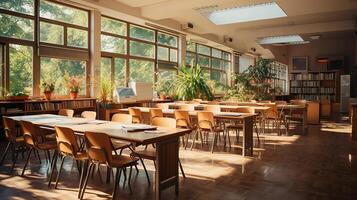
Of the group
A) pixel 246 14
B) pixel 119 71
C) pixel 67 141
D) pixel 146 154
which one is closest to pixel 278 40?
pixel 246 14

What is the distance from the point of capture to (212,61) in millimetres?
14961

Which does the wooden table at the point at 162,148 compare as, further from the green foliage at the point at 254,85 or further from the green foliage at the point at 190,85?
the green foliage at the point at 254,85

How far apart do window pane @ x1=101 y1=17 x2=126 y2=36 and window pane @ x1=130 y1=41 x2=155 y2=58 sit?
0.56 m

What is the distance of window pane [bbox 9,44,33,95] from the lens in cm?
708

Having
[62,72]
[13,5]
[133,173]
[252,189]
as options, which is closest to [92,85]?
[62,72]

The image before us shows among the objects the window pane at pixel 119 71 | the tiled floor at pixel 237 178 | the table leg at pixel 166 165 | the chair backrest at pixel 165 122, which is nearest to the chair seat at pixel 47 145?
the tiled floor at pixel 237 178

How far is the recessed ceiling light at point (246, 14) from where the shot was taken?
10.1 m

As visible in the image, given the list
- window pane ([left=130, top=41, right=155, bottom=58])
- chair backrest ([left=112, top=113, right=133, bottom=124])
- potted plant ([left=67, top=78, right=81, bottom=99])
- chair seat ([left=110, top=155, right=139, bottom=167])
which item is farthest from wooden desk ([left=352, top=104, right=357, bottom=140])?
potted plant ([left=67, top=78, right=81, bottom=99])

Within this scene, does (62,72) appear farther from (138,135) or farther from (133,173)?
(138,135)

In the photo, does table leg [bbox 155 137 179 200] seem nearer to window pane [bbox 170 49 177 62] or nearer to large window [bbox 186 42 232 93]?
window pane [bbox 170 49 177 62]

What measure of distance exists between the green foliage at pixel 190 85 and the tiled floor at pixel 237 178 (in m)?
4.54

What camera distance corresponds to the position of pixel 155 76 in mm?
11305

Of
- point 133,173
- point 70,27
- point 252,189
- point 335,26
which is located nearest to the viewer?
point 252,189

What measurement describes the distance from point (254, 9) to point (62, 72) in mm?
6470
